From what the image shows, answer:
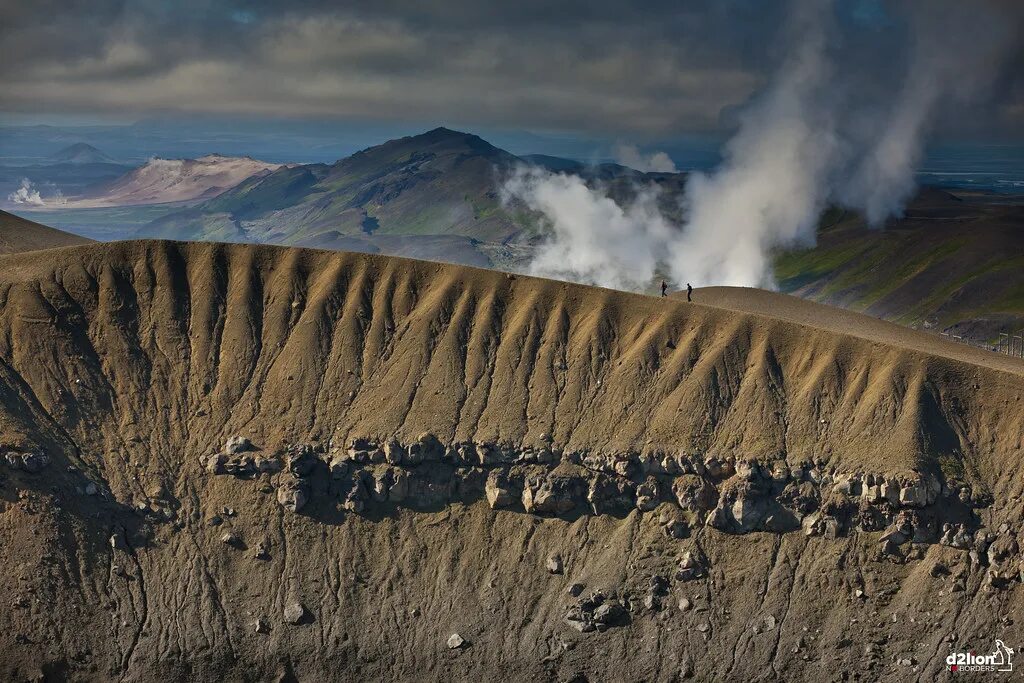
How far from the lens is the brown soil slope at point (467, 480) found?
4136 inches

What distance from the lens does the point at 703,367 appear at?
12400 centimetres

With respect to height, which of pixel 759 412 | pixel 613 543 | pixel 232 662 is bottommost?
pixel 232 662

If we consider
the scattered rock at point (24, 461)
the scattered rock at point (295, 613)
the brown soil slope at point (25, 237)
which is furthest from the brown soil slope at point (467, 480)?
the brown soil slope at point (25, 237)

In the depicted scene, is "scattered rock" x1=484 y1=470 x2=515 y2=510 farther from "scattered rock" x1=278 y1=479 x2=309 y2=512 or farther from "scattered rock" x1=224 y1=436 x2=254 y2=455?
"scattered rock" x1=224 y1=436 x2=254 y2=455

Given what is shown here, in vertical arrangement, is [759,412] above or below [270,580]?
above

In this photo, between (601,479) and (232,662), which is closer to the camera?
(232,662)

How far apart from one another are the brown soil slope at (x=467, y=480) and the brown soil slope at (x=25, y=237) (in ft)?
136

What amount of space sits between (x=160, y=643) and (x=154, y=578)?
22.0ft

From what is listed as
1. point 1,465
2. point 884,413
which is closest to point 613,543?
point 884,413

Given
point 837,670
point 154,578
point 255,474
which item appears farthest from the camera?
point 255,474

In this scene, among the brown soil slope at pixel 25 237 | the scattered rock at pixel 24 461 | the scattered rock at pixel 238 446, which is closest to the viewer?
the scattered rock at pixel 24 461

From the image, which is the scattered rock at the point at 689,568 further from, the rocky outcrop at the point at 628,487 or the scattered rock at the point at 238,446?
the scattered rock at the point at 238,446

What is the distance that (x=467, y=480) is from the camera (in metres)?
117

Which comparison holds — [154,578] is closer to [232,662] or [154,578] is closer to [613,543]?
[232,662]
